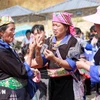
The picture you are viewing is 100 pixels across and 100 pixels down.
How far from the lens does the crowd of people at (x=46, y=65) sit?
3.47 metres

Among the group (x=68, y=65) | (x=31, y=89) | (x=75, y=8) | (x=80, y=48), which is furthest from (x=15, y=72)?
(x=75, y=8)

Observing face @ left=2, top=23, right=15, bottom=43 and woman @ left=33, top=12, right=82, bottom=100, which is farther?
woman @ left=33, top=12, right=82, bottom=100

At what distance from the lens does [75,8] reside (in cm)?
1541

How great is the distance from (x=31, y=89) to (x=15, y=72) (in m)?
0.45

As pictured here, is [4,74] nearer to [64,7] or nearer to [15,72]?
[15,72]

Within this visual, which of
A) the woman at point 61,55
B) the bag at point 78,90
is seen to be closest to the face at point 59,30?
the woman at point 61,55

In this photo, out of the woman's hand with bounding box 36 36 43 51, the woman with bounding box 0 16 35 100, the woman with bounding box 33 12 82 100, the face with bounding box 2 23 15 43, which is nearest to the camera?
the woman with bounding box 0 16 35 100

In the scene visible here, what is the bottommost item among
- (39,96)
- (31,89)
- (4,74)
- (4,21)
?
(39,96)

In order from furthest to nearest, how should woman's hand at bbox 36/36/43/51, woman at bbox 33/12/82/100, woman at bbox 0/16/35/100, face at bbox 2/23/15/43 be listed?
woman at bbox 33/12/82/100 < woman's hand at bbox 36/36/43/51 < face at bbox 2/23/15/43 < woman at bbox 0/16/35/100

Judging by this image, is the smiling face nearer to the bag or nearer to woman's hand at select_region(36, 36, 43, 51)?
woman's hand at select_region(36, 36, 43, 51)

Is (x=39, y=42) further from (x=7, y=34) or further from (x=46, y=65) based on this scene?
(x=46, y=65)

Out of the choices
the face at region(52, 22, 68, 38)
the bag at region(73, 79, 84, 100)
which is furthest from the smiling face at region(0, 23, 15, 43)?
the bag at region(73, 79, 84, 100)

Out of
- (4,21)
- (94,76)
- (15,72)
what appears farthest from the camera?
(4,21)

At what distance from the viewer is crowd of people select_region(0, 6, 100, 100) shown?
3.47 m
